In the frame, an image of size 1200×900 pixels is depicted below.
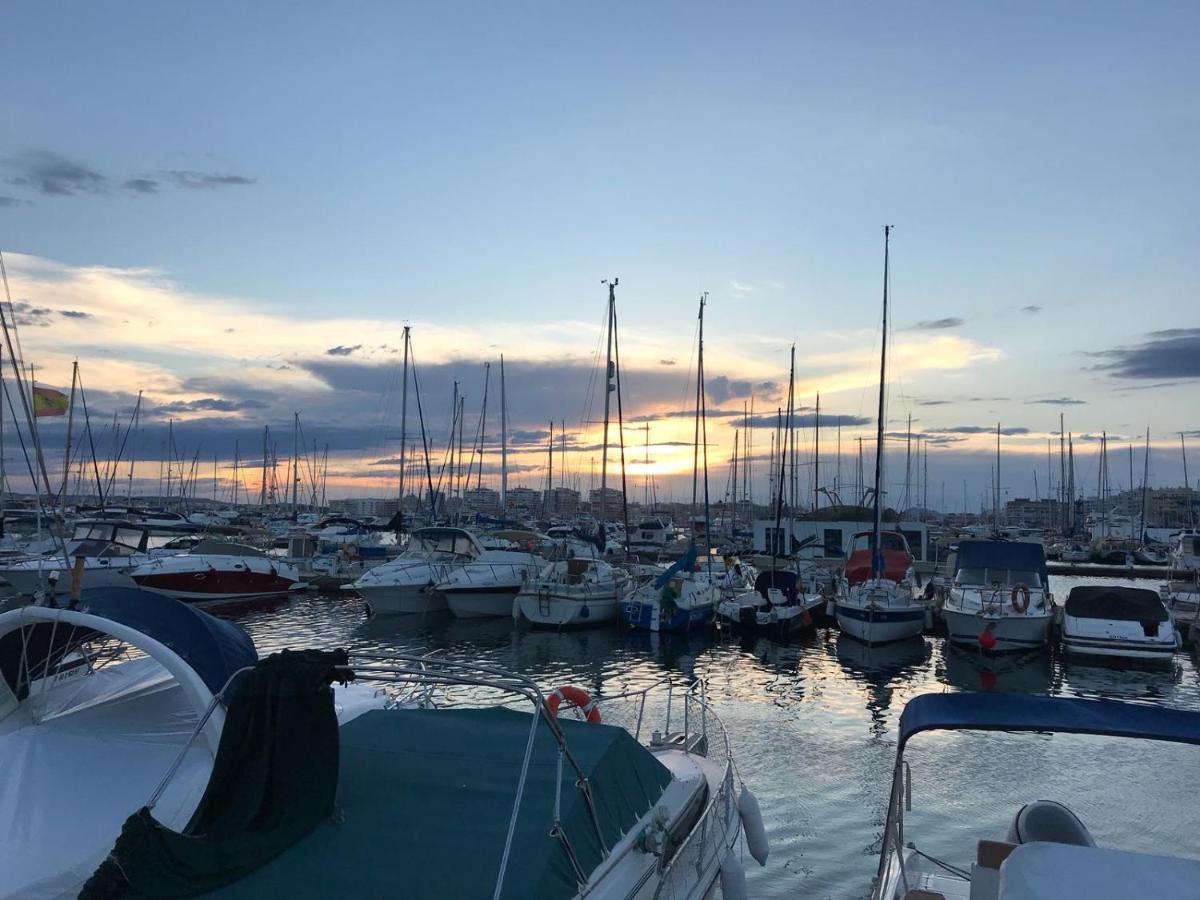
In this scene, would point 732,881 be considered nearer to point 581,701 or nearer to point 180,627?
point 581,701

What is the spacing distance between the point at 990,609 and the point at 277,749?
28.0 m

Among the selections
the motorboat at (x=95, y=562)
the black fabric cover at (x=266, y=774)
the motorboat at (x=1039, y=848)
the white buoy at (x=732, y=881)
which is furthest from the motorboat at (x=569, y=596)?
the black fabric cover at (x=266, y=774)

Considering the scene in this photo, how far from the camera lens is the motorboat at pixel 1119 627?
28.0 metres

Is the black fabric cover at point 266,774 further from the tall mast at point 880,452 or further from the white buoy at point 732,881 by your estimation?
the tall mast at point 880,452

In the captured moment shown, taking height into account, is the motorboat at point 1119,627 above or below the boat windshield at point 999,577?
below

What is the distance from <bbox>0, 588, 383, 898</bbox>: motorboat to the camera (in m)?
7.30

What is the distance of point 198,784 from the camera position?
25.2 feet

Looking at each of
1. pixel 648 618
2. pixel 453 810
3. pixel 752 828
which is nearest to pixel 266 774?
pixel 453 810

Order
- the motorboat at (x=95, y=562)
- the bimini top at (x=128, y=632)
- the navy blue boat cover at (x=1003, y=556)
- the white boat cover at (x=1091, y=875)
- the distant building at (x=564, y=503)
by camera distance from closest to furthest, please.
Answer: the white boat cover at (x=1091, y=875) < the bimini top at (x=128, y=632) < the navy blue boat cover at (x=1003, y=556) < the motorboat at (x=95, y=562) < the distant building at (x=564, y=503)

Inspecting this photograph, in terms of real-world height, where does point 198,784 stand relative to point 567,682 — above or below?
above

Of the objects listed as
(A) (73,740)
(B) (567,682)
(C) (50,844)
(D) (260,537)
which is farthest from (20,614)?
(D) (260,537)

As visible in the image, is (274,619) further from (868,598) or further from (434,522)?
(868,598)

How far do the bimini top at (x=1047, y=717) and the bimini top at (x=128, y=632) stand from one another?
6.93 meters

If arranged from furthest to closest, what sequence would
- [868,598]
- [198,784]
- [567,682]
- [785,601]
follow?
[785,601] < [868,598] < [567,682] < [198,784]
